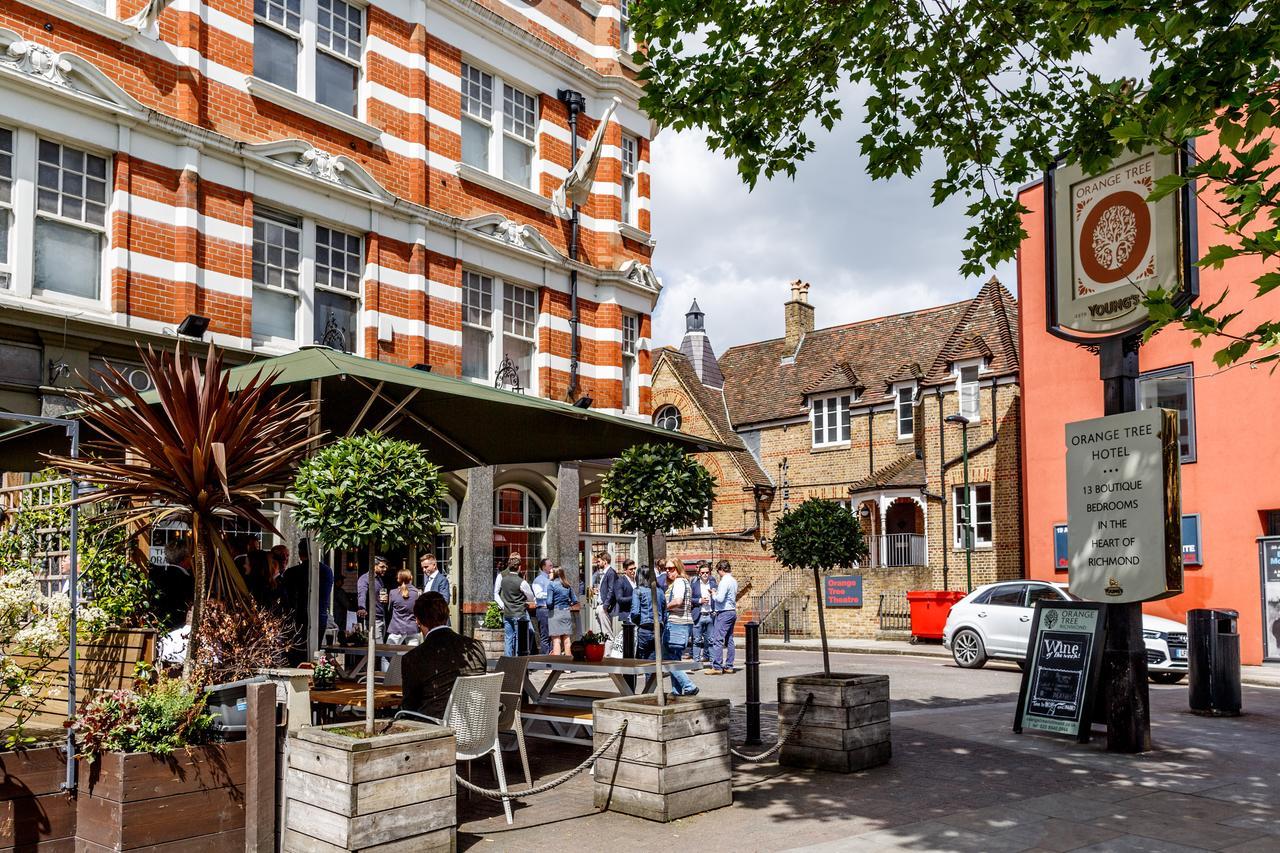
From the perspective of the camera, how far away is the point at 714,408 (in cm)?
4128

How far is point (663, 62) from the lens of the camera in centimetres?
948

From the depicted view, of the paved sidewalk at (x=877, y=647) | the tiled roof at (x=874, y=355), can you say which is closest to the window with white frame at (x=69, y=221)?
the paved sidewalk at (x=877, y=647)

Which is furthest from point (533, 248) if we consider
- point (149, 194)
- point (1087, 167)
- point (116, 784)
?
point (116, 784)

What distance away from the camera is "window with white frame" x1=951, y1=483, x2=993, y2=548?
1231 inches

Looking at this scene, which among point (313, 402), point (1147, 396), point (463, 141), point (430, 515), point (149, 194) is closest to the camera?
point (430, 515)

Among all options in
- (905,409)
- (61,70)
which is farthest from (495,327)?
(905,409)

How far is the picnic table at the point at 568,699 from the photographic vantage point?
8.76 metres

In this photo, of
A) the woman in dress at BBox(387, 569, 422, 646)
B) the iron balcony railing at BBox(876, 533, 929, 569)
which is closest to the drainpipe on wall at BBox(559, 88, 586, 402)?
the woman in dress at BBox(387, 569, 422, 646)

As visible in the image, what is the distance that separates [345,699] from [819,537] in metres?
4.87

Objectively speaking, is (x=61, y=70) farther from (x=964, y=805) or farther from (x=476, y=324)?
(x=964, y=805)

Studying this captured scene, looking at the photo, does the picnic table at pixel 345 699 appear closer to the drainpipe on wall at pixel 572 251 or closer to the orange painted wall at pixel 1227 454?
the drainpipe on wall at pixel 572 251

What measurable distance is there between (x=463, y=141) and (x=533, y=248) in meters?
2.26

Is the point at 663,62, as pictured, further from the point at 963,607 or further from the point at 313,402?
the point at 963,607

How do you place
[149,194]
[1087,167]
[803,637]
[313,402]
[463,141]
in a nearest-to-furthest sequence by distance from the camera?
[313,402]
[1087,167]
[149,194]
[463,141]
[803,637]
